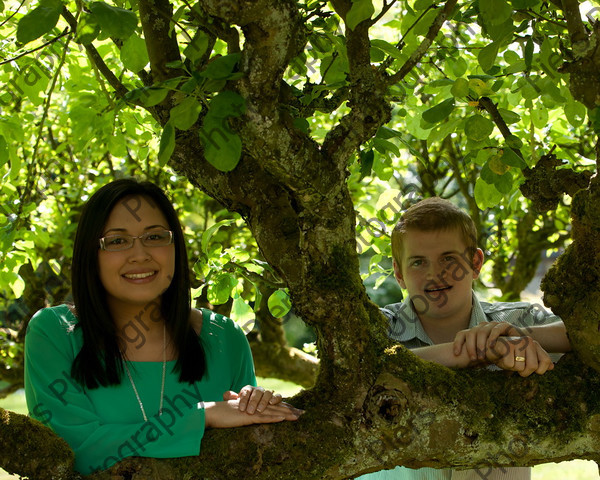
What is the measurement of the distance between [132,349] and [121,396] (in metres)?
0.24

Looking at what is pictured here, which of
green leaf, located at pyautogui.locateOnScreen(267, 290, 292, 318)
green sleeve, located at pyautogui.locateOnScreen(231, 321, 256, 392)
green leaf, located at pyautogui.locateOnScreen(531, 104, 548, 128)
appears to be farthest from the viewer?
green leaf, located at pyautogui.locateOnScreen(267, 290, 292, 318)

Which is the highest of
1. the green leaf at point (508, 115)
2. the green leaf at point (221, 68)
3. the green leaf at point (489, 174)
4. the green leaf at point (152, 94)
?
the green leaf at point (508, 115)

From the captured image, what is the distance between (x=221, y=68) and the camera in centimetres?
166

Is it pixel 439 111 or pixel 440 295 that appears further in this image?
pixel 440 295

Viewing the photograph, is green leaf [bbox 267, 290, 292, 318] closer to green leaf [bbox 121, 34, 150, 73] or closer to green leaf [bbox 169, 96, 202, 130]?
green leaf [bbox 121, 34, 150, 73]

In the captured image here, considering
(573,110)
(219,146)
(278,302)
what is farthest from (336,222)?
(278,302)

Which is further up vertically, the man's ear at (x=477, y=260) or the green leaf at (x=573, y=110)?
the green leaf at (x=573, y=110)

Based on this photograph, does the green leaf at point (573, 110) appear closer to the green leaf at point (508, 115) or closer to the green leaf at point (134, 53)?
the green leaf at point (508, 115)

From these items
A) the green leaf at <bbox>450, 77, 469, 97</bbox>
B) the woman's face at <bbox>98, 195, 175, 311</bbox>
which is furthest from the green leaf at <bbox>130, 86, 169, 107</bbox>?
the green leaf at <bbox>450, 77, 469, 97</bbox>

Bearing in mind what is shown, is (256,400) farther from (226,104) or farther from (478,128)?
(478,128)

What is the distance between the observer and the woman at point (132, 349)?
1.98 m

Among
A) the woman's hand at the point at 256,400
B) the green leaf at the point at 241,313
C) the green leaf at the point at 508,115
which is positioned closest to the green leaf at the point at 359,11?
the green leaf at the point at 508,115

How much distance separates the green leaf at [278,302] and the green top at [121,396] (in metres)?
0.54

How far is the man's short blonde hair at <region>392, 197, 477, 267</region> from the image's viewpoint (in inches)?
110
